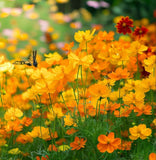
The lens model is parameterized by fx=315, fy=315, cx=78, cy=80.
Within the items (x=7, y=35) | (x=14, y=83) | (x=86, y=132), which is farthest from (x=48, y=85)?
(x=7, y=35)

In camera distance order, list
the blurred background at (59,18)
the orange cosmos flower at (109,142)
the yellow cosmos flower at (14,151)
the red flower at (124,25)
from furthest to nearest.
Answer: the blurred background at (59,18) < the red flower at (124,25) < the yellow cosmos flower at (14,151) < the orange cosmos flower at (109,142)

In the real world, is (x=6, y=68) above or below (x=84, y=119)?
above

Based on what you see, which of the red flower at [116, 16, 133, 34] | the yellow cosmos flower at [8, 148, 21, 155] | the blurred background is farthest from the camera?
the blurred background

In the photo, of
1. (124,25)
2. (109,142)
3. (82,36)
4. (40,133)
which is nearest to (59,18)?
(124,25)

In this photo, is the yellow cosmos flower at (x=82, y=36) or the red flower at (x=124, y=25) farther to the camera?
the red flower at (x=124, y=25)

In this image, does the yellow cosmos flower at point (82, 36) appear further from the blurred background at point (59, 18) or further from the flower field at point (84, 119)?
the blurred background at point (59, 18)

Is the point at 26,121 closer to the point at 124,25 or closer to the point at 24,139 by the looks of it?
the point at 24,139

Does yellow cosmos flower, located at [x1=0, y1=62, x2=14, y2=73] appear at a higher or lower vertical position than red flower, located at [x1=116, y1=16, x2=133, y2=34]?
lower

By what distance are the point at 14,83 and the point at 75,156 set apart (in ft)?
2.10

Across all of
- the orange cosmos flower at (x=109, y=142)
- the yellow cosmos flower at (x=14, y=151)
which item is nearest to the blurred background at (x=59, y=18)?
the yellow cosmos flower at (x=14, y=151)

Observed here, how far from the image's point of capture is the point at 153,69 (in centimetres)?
95

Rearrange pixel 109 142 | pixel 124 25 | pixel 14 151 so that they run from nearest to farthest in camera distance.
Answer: pixel 109 142 → pixel 14 151 → pixel 124 25

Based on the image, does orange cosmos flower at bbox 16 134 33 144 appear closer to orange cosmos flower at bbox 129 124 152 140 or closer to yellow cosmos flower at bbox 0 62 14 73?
yellow cosmos flower at bbox 0 62 14 73

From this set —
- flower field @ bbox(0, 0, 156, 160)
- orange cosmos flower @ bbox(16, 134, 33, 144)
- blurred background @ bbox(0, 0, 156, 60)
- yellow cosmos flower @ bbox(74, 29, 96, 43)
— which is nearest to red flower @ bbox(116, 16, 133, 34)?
flower field @ bbox(0, 0, 156, 160)
